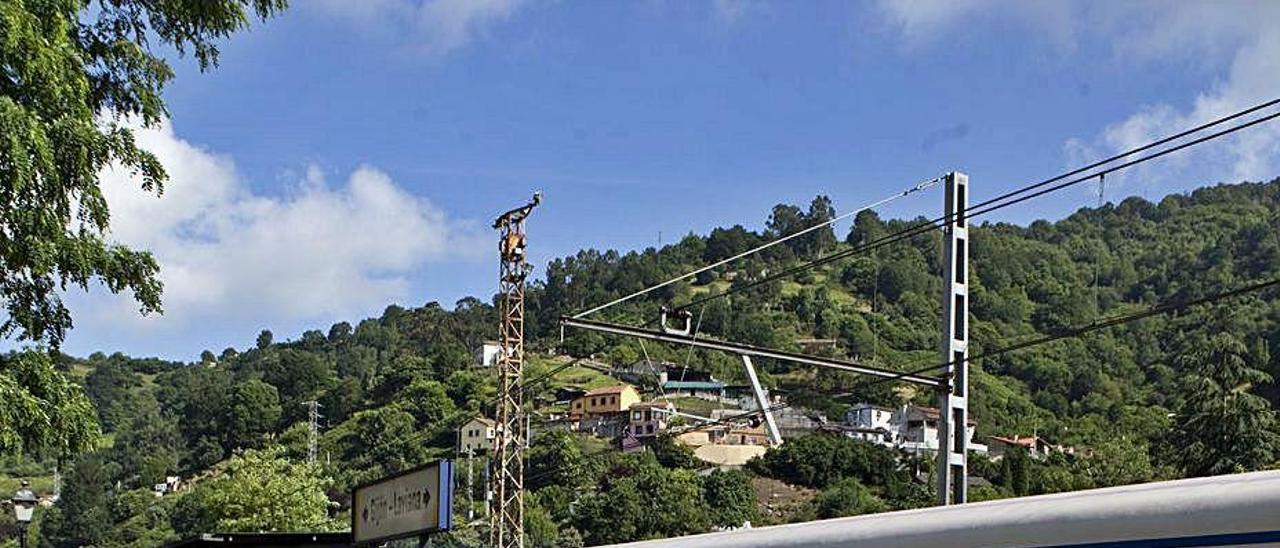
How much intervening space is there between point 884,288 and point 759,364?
24977 mm

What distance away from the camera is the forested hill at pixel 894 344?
444 feet

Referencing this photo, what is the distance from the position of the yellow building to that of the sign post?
475 feet

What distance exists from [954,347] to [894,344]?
501ft

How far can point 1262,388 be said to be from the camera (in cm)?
9769

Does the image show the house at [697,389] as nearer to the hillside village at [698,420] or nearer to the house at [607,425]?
the hillside village at [698,420]

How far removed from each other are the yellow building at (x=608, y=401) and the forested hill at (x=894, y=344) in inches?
240

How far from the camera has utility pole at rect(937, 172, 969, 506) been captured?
17.4 m

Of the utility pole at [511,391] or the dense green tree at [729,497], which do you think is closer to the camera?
the utility pole at [511,391]

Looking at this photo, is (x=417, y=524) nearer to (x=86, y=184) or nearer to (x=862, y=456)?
(x=86, y=184)

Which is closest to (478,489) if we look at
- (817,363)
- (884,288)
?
(884,288)

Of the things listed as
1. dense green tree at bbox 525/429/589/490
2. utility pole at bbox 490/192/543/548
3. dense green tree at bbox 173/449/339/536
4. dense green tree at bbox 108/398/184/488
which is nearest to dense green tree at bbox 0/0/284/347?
utility pole at bbox 490/192/543/548

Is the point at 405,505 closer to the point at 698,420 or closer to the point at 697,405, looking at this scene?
the point at 698,420

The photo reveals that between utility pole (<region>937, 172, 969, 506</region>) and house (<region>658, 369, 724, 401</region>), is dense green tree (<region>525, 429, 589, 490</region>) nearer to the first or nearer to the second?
house (<region>658, 369, 724, 401</region>)

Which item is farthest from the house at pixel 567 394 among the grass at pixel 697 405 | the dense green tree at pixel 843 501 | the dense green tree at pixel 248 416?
the dense green tree at pixel 843 501
